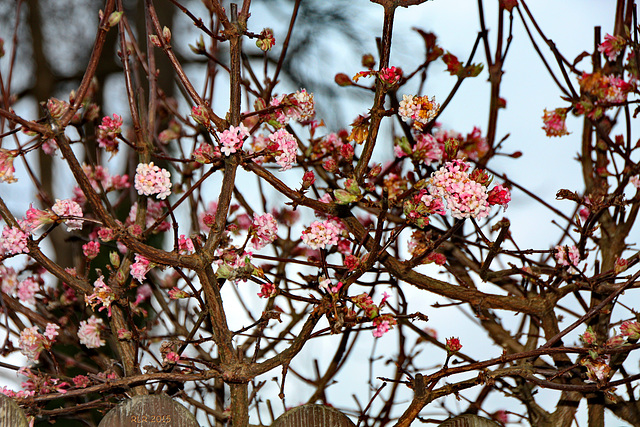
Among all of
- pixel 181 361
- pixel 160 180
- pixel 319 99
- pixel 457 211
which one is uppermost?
pixel 319 99

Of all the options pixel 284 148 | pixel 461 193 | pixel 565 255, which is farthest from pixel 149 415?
pixel 565 255

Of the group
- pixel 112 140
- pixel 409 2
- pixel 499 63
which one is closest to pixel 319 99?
pixel 499 63

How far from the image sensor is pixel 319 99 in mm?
1979

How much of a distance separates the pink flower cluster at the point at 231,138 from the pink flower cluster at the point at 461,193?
0.82 ft

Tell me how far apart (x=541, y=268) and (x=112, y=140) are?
84 cm

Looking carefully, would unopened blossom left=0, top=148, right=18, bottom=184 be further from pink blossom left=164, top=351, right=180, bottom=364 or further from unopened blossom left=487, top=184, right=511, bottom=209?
unopened blossom left=487, top=184, right=511, bottom=209

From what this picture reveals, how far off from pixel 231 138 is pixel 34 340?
0.50 m

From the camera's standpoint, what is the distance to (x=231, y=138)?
0.80 meters

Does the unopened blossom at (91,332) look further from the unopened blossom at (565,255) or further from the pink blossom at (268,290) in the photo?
the unopened blossom at (565,255)

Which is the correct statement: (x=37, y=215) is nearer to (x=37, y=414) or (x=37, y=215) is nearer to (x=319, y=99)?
(x=37, y=414)

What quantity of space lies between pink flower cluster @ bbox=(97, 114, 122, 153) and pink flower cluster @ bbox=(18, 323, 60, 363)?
33 cm

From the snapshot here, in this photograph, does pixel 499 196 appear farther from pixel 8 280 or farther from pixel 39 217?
pixel 8 280

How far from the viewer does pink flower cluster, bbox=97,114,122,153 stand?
3.39ft

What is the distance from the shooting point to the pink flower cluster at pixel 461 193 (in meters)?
0.80
